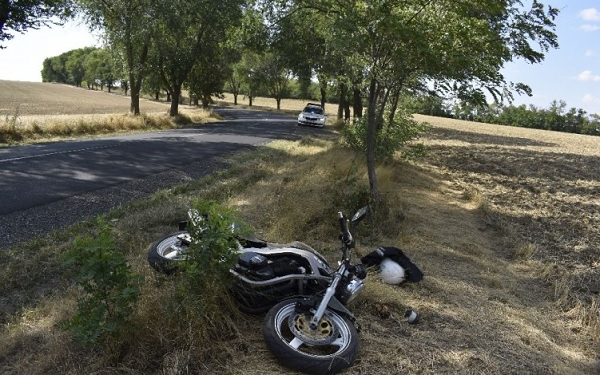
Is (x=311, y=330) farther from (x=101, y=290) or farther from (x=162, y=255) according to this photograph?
(x=162, y=255)

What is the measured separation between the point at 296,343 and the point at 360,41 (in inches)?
212

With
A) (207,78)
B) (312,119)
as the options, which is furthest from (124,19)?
(207,78)

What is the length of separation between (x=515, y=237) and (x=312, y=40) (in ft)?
43.1

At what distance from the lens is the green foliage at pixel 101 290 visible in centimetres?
318

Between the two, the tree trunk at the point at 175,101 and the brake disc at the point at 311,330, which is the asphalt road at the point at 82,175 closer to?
the brake disc at the point at 311,330

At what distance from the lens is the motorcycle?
3434 millimetres

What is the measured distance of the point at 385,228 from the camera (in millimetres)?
7773

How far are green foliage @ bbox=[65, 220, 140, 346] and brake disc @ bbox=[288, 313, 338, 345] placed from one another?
118 cm

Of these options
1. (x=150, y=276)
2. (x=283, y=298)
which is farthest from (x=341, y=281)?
(x=150, y=276)

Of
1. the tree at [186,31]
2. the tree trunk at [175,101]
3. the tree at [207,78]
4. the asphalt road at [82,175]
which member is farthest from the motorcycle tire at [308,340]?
the tree at [207,78]

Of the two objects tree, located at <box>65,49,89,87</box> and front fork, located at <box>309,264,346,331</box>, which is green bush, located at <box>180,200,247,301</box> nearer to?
front fork, located at <box>309,264,346,331</box>

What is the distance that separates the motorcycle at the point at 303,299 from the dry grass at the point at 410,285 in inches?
6.8

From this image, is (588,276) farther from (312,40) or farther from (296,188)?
(312,40)

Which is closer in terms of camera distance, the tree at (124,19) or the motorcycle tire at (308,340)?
the motorcycle tire at (308,340)
